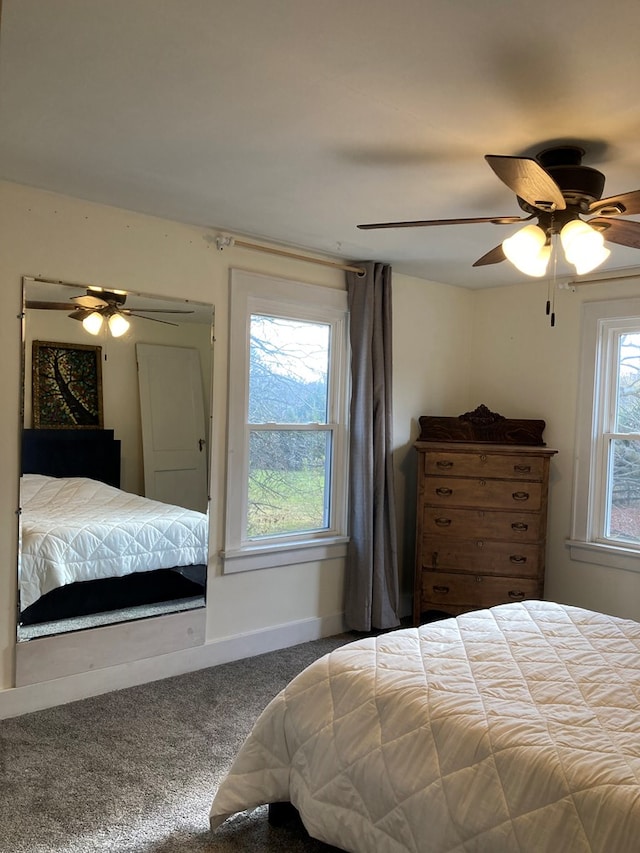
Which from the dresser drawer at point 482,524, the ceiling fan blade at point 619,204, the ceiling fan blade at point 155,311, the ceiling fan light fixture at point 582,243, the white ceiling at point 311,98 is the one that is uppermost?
the white ceiling at point 311,98

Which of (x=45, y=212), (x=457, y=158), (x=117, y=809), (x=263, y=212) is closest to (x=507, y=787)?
(x=117, y=809)

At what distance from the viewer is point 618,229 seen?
247cm

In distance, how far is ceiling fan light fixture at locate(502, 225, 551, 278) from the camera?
228cm

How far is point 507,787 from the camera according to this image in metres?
1.61

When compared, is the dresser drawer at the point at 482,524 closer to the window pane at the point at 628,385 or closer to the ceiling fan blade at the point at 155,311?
the window pane at the point at 628,385

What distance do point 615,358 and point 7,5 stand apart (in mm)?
3690

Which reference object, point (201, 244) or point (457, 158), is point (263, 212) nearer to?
point (201, 244)

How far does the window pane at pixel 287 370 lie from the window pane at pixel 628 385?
1.81m

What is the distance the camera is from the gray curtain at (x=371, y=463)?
4117 mm

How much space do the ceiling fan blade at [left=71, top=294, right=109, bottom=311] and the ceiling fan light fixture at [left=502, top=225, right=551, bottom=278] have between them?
190cm

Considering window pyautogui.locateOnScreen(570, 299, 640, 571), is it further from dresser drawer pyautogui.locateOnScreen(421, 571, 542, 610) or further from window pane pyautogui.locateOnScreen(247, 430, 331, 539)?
window pane pyautogui.locateOnScreen(247, 430, 331, 539)

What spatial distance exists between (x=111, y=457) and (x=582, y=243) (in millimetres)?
2299

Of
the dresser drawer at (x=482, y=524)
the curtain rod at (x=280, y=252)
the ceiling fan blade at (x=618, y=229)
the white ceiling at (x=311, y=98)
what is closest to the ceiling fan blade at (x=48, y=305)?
the white ceiling at (x=311, y=98)

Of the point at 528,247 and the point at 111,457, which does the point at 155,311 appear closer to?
the point at 111,457
